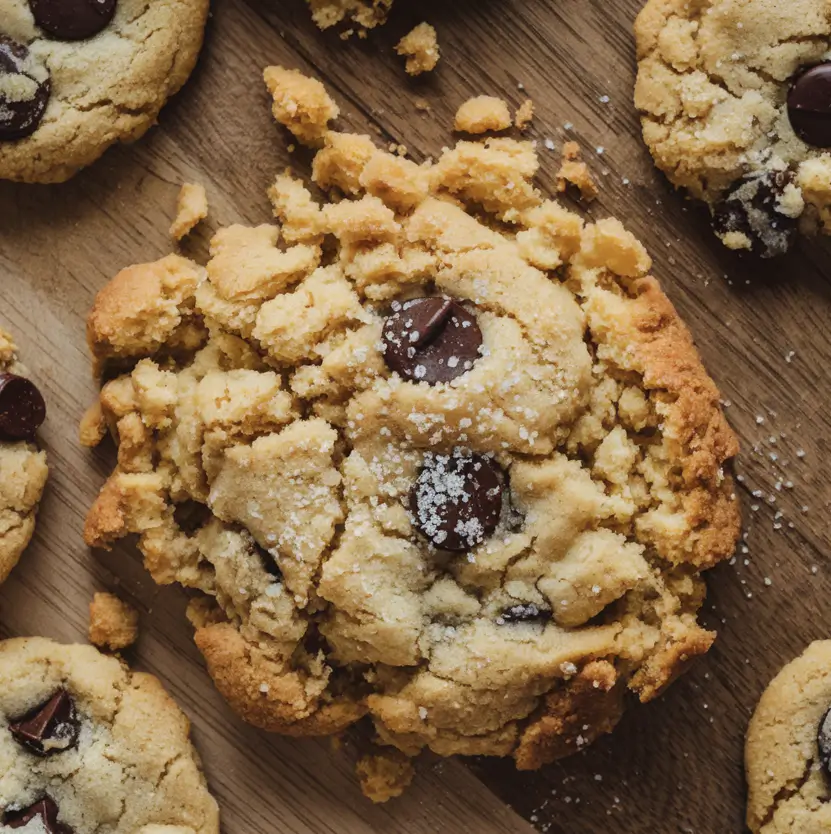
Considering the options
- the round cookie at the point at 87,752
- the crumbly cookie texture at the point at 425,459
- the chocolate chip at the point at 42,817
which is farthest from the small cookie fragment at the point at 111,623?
the chocolate chip at the point at 42,817

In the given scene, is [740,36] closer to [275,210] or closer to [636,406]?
[636,406]

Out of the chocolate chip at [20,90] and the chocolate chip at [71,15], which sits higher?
the chocolate chip at [71,15]

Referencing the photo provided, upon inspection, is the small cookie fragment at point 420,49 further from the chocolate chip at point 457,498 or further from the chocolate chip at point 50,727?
the chocolate chip at point 50,727

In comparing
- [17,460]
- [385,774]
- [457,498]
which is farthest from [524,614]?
[17,460]

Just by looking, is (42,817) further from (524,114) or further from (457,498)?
(524,114)

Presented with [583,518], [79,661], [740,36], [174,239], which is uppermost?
[740,36]

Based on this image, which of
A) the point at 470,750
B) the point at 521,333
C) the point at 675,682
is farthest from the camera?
the point at 675,682

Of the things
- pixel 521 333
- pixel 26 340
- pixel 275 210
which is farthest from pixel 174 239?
pixel 521 333
